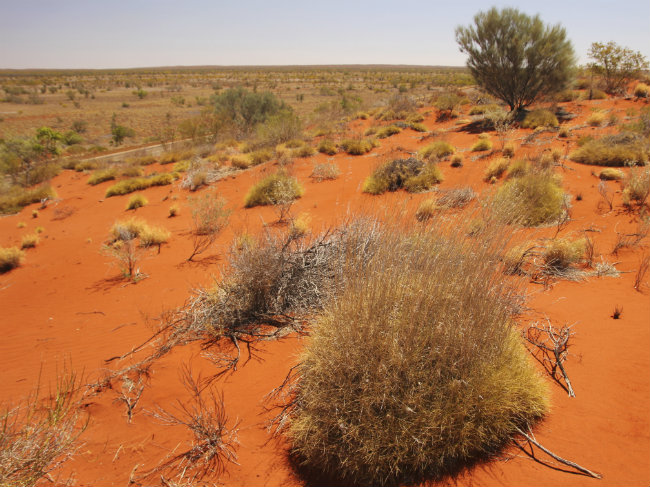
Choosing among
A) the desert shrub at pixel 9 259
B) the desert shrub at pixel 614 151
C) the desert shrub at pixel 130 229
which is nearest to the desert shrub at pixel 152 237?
the desert shrub at pixel 130 229

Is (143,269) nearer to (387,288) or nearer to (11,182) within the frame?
(387,288)

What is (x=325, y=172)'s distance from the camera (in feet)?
38.5

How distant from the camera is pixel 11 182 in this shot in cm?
1614

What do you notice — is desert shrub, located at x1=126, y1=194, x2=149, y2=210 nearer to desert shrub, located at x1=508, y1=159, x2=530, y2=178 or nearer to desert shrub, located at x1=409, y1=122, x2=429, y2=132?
desert shrub, located at x1=508, y1=159, x2=530, y2=178

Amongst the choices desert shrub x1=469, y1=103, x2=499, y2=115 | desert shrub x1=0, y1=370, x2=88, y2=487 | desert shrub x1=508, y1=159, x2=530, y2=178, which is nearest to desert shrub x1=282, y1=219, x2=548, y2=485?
desert shrub x1=0, y1=370, x2=88, y2=487

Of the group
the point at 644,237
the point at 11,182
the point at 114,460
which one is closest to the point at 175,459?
the point at 114,460

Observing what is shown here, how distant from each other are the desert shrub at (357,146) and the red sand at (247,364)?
18.9 feet

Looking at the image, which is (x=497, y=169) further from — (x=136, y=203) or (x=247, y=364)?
(x=136, y=203)

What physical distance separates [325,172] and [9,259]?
8.63 m

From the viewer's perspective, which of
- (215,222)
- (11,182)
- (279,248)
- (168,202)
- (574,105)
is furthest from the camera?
(574,105)

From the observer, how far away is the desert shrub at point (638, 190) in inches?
255

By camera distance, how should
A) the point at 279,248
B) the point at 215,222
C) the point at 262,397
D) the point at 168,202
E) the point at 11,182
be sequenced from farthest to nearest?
the point at 11,182, the point at 168,202, the point at 215,222, the point at 279,248, the point at 262,397

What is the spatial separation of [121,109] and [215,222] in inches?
1509

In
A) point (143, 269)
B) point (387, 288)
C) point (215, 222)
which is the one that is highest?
point (387, 288)
